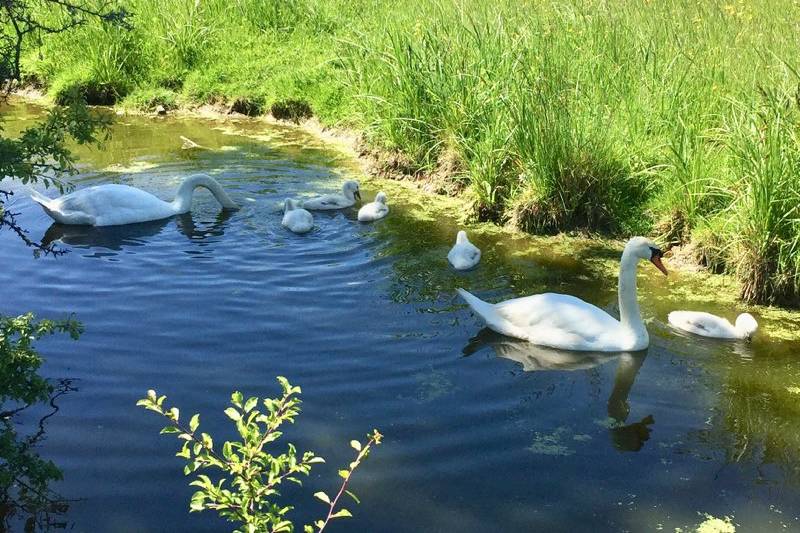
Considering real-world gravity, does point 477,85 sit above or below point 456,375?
above

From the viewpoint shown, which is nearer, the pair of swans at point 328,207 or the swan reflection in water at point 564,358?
the swan reflection in water at point 564,358

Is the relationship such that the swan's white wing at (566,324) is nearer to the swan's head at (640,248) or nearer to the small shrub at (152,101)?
the swan's head at (640,248)

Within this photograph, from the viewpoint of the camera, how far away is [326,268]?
311 inches

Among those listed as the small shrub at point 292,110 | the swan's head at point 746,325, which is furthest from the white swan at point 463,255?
the small shrub at point 292,110

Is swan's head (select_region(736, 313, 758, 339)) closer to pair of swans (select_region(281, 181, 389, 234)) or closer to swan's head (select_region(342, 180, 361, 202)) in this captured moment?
pair of swans (select_region(281, 181, 389, 234))

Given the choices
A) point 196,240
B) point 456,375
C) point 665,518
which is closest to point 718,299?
point 456,375

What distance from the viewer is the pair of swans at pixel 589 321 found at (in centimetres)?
647

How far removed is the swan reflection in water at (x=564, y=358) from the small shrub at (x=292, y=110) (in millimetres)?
7380

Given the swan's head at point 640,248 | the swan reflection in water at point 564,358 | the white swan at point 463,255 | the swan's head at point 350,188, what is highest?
the swan's head at point 640,248

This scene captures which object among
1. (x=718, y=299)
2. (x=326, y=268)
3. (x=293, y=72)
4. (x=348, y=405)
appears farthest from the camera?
(x=293, y=72)

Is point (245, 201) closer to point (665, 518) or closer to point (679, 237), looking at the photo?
point (679, 237)

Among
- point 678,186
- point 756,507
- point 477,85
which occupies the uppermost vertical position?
point 477,85

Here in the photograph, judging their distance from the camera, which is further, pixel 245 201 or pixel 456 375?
pixel 245 201

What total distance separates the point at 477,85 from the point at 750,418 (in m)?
5.14
